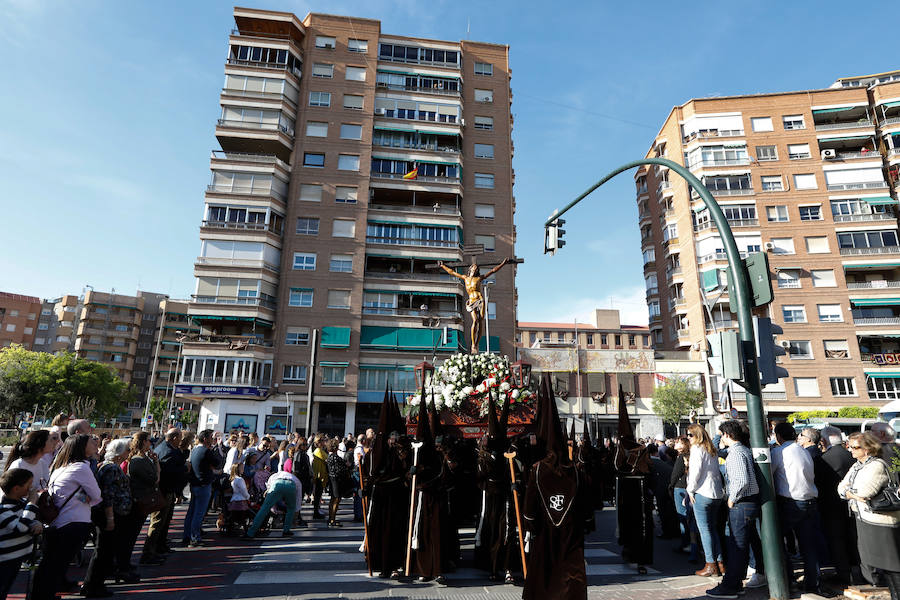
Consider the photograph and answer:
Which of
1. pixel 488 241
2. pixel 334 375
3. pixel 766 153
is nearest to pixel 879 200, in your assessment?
pixel 766 153

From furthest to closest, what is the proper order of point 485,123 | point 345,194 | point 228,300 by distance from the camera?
point 485,123
point 345,194
point 228,300

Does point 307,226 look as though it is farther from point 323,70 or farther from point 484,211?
point 484,211

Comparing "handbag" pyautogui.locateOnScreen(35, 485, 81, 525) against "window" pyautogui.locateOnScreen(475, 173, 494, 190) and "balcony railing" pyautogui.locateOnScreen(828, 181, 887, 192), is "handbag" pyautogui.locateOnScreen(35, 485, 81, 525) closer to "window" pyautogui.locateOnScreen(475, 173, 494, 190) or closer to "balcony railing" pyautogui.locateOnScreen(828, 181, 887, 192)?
"window" pyautogui.locateOnScreen(475, 173, 494, 190)

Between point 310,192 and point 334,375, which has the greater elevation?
point 310,192

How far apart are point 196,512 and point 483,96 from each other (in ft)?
139

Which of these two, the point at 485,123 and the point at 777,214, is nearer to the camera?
the point at 777,214

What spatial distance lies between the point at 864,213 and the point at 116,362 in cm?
9758

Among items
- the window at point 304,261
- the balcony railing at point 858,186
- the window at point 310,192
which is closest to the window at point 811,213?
the balcony railing at point 858,186

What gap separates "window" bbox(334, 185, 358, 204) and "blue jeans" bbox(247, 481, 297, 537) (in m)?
32.2

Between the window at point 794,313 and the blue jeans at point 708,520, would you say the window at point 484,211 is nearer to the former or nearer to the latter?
the window at point 794,313

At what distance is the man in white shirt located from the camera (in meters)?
6.44

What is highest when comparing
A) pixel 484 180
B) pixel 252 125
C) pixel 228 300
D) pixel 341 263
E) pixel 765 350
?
pixel 252 125

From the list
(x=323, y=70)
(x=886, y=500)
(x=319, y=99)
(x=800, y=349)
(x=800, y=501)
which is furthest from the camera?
(x=323, y=70)

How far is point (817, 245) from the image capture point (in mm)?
41531
